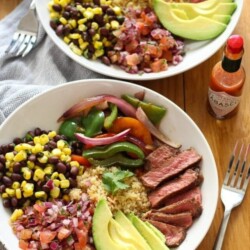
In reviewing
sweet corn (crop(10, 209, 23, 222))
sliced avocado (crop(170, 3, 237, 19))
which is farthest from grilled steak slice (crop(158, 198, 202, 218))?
sliced avocado (crop(170, 3, 237, 19))

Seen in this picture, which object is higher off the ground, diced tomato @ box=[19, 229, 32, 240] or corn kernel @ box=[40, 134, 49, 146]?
corn kernel @ box=[40, 134, 49, 146]

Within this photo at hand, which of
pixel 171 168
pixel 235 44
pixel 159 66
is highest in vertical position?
pixel 235 44

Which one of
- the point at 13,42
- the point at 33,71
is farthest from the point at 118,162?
the point at 13,42

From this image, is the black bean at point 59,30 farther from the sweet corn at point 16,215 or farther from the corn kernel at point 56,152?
the sweet corn at point 16,215

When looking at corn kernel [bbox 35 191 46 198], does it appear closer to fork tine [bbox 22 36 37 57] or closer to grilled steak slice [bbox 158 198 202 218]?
grilled steak slice [bbox 158 198 202 218]

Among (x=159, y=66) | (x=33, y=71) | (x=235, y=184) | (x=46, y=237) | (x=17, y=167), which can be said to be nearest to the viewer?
(x=46, y=237)

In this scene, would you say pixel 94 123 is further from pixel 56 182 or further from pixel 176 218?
pixel 176 218

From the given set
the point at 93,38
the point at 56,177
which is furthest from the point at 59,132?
the point at 93,38
